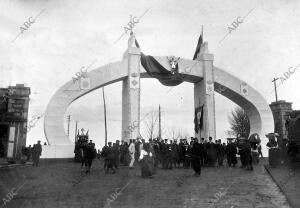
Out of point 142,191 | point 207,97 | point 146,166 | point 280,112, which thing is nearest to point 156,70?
point 207,97

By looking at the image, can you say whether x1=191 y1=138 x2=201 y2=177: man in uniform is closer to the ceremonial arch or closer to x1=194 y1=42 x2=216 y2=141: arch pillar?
the ceremonial arch

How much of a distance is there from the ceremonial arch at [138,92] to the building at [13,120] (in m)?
2.00

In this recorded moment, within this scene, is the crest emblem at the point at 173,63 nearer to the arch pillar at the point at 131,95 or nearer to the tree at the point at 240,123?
the arch pillar at the point at 131,95

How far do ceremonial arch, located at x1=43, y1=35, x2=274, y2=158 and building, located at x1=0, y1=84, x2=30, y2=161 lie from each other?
200 centimetres

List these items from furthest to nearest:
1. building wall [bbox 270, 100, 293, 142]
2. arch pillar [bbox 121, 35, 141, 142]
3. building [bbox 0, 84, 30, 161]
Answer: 1. building wall [bbox 270, 100, 293, 142]
2. arch pillar [bbox 121, 35, 141, 142]
3. building [bbox 0, 84, 30, 161]

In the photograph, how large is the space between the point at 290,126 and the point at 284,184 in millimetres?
5909

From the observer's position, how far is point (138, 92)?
22609 mm

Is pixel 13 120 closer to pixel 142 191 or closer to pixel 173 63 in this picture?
pixel 173 63

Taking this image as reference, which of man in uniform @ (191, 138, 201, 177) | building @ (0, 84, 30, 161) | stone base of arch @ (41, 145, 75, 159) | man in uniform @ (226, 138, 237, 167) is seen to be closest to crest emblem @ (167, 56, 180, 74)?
man in uniform @ (226, 138, 237, 167)

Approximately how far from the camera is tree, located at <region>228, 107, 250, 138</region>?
4891cm

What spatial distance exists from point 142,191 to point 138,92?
13.2 metres

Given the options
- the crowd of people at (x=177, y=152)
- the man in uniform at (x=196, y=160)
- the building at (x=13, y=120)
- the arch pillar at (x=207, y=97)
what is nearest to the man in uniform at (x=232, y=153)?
the crowd of people at (x=177, y=152)

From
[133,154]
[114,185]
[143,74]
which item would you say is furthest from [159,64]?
[114,185]

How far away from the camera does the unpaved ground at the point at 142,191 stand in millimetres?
8398
